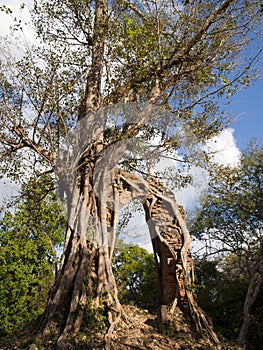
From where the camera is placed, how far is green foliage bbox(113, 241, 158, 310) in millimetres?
10583

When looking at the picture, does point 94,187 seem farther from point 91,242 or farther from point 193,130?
point 193,130

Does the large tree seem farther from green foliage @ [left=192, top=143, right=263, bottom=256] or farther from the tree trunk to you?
green foliage @ [left=192, top=143, right=263, bottom=256]

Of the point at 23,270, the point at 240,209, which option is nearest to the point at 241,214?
the point at 240,209

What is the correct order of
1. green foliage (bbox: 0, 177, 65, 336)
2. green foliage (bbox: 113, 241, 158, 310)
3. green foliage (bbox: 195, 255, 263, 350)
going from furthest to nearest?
green foliage (bbox: 0, 177, 65, 336) → green foliage (bbox: 113, 241, 158, 310) → green foliage (bbox: 195, 255, 263, 350)

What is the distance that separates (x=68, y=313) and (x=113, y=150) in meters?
2.52

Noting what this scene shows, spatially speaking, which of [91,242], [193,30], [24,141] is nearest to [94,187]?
[91,242]

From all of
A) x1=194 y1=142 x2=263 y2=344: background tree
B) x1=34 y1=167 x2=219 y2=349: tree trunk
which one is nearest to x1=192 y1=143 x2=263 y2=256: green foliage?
x1=194 y1=142 x2=263 y2=344: background tree

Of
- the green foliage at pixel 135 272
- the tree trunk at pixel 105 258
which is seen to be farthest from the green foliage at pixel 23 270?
the tree trunk at pixel 105 258

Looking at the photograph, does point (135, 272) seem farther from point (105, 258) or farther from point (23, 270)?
point (105, 258)

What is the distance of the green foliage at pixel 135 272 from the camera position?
10.6 meters

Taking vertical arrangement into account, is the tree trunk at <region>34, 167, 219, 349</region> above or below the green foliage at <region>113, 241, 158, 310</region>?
below

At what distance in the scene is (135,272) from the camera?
11.8 m

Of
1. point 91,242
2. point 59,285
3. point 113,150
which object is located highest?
point 113,150

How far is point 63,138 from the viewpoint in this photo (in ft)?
20.2
